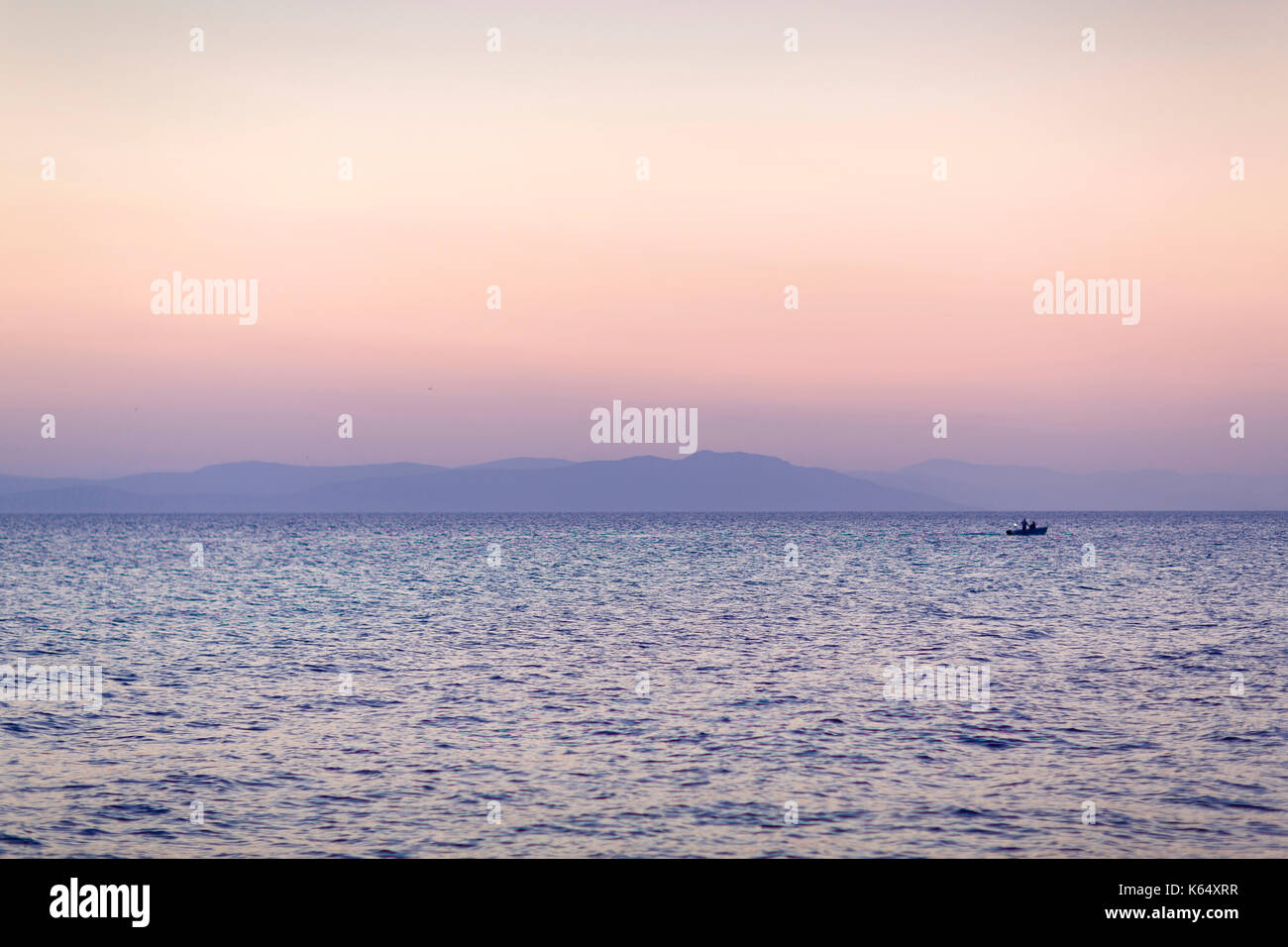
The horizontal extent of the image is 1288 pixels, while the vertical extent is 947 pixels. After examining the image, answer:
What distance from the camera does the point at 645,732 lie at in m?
24.7

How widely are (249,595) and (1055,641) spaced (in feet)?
169

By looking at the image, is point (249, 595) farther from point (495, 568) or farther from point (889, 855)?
point (889, 855)

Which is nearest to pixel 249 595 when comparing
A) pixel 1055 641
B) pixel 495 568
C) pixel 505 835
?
pixel 495 568

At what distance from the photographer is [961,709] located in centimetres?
2770

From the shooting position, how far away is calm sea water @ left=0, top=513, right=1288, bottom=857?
17.0 meters

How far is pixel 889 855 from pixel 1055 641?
1199 inches

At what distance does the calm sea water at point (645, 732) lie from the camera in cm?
1700

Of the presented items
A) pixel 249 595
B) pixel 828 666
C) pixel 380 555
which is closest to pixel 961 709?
pixel 828 666

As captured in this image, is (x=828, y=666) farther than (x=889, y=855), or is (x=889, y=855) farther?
(x=828, y=666)

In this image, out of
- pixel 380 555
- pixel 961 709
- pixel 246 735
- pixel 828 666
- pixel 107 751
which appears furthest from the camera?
pixel 380 555
